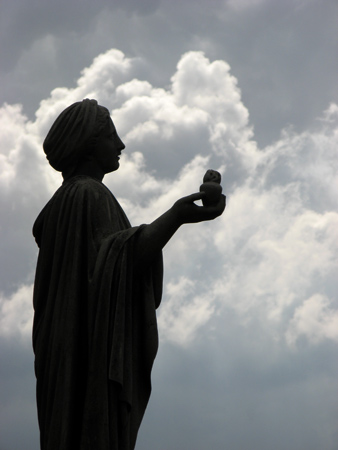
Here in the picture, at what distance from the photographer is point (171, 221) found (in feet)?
25.9

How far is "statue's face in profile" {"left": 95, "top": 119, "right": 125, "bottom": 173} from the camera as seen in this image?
29.3 ft

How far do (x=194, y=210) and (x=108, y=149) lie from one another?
177 centimetres

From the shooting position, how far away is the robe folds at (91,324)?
7.25 m

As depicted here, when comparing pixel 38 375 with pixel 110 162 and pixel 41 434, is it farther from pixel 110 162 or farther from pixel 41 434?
pixel 110 162

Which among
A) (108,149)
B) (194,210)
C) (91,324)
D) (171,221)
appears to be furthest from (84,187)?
(91,324)

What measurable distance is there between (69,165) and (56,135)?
42 centimetres

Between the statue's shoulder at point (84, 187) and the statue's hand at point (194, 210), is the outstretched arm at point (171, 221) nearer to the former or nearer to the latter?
the statue's hand at point (194, 210)

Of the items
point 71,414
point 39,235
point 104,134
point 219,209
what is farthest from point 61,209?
point 71,414

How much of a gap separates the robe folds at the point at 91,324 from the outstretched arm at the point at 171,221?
11 cm

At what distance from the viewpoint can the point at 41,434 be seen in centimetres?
759

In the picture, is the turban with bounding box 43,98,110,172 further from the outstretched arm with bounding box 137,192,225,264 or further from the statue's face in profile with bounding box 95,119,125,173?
the outstretched arm with bounding box 137,192,225,264

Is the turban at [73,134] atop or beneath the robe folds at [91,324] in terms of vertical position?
atop

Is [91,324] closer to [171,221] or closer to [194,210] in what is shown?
[171,221]

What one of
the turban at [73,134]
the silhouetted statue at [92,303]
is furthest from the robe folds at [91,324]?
the turban at [73,134]
